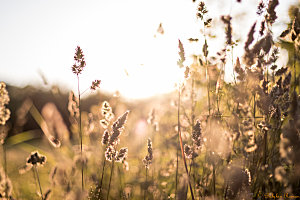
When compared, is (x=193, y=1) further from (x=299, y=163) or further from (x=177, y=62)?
(x=299, y=163)

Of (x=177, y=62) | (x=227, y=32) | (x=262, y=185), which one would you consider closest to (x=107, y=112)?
(x=177, y=62)

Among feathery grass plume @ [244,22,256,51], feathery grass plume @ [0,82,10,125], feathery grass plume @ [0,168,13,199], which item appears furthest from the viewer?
feathery grass plume @ [0,82,10,125]

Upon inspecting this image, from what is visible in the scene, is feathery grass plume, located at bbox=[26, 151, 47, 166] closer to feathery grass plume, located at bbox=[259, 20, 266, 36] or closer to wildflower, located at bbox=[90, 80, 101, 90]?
wildflower, located at bbox=[90, 80, 101, 90]

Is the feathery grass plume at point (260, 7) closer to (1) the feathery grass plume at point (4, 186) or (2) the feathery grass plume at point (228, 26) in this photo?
(2) the feathery grass plume at point (228, 26)

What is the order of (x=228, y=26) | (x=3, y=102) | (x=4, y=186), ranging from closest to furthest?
(x=4, y=186)
(x=228, y=26)
(x=3, y=102)

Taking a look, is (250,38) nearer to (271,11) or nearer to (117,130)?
(271,11)

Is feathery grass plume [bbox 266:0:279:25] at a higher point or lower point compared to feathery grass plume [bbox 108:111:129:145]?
higher

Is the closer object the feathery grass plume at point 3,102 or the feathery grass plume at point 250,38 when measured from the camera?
the feathery grass plume at point 250,38

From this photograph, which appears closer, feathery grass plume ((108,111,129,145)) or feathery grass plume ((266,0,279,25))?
feathery grass plume ((108,111,129,145))

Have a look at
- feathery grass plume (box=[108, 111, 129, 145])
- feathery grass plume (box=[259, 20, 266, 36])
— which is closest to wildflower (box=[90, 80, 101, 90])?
feathery grass plume (box=[108, 111, 129, 145])

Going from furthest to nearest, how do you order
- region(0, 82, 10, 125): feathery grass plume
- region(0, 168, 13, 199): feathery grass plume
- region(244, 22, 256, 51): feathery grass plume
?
region(0, 82, 10, 125): feathery grass plume → region(244, 22, 256, 51): feathery grass plume → region(0, 168, 13, 199): feathery grass plume

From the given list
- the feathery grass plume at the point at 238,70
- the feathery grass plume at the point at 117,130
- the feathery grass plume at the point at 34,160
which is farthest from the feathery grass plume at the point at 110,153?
the feathery grass plume at the point at 238,70

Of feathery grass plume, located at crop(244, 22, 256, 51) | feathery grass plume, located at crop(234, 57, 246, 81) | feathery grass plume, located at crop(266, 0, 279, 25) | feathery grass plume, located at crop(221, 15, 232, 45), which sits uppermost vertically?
feathery grass plume, located at crop(266, 0, 279, 25)

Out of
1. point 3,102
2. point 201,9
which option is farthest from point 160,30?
point 3,102
